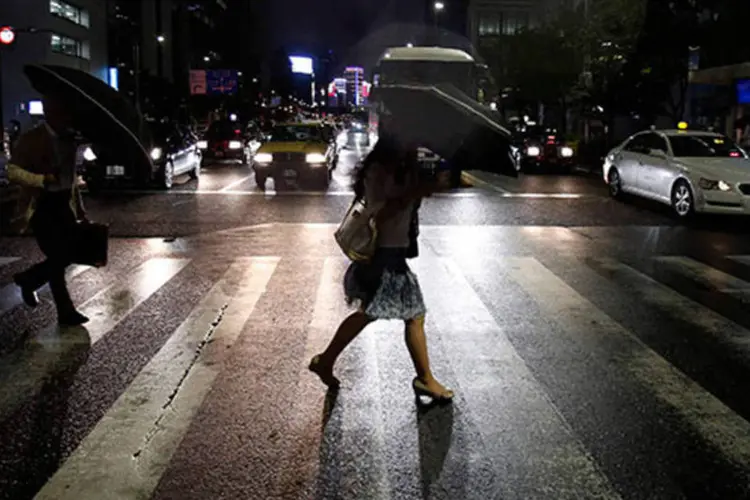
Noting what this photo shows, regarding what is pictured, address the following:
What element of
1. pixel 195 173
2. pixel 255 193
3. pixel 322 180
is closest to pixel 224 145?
pixel 195 173

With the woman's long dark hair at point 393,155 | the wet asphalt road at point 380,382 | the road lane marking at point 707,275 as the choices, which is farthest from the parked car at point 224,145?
the woman's long dark hair at point 393,155

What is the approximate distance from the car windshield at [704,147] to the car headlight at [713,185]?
1709mm

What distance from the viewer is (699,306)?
351 inches

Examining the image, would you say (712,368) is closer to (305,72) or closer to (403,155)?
(403,155)

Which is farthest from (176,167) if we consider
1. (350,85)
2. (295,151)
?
(350,85)

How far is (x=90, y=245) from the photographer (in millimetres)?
7941

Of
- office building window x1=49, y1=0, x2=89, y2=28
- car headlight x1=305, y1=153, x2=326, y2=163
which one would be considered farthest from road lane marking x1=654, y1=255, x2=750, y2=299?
office building window x1=49, y1=0, x2=89, y2=28

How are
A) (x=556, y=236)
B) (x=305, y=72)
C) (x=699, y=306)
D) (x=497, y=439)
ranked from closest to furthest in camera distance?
(x=497, y=439)
(x=699, y=306)
(x=556, y=236)
(x=305, y=72)

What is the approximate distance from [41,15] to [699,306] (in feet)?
171

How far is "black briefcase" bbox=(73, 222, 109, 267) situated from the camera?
789 cm

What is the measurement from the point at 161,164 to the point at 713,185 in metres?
12.6

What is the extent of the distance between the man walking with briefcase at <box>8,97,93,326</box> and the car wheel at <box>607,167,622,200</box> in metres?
13.9

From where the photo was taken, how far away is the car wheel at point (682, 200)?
15.7 m

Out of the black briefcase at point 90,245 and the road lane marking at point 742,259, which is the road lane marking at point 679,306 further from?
the black briefcase at point 90,245
